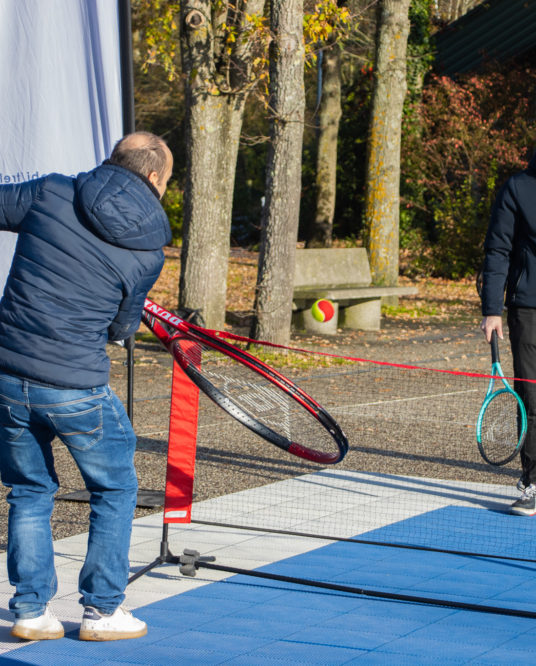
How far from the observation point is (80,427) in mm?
3783

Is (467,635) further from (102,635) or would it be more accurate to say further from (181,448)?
(181,448)

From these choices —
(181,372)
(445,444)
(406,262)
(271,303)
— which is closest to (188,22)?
(271,303)

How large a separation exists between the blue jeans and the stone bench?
465 inches

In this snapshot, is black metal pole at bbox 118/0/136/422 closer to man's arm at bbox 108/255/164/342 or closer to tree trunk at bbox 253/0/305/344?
man's arm at bbox 108/255/164/342

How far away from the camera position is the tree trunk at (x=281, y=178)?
12.3 meters

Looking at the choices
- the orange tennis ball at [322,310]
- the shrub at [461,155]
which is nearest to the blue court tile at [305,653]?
the orange tennis ball at [322,310]

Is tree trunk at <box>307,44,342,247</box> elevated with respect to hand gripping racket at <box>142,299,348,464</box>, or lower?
elevated

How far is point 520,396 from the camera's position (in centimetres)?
628

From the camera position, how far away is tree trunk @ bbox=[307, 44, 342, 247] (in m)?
Answer: 25.3

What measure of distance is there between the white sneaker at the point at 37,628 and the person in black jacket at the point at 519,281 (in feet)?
10.8

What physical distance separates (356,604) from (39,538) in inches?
59.5

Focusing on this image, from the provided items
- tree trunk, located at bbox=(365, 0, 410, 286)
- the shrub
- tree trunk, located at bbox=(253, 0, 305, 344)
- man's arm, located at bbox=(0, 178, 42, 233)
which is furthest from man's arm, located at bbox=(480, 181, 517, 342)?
the shrub

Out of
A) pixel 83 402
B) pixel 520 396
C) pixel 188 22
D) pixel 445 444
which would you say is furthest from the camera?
pixel 188 22

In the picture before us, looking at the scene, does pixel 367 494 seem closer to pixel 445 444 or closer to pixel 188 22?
pixel 445 444
